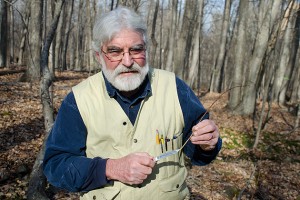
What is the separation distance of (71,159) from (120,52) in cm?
79

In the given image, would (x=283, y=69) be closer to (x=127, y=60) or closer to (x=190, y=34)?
(x=190, y=34)

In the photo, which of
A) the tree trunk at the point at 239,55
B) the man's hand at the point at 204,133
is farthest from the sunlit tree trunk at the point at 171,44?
the man's hand at the point at 204,133

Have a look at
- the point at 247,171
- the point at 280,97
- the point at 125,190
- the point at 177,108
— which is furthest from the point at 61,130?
the point at 280,97

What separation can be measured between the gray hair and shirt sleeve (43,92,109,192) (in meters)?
0.48

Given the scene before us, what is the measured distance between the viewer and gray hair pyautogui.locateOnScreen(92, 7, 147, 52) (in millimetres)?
1901

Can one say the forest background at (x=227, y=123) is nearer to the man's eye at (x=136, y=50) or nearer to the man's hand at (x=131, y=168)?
the man's eye at (x=136, y=50)

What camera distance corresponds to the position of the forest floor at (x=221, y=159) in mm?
5559

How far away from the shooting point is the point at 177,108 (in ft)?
6.53

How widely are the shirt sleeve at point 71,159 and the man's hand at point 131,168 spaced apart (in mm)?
64

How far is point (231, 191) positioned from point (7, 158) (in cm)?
471

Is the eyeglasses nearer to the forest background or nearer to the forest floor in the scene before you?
the forest background

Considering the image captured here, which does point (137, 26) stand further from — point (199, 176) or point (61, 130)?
point (199, 176)

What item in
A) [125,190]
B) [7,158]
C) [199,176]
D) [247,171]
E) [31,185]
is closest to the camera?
[125,190]

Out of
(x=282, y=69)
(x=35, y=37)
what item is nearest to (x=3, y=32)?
(x=35, y=37)
